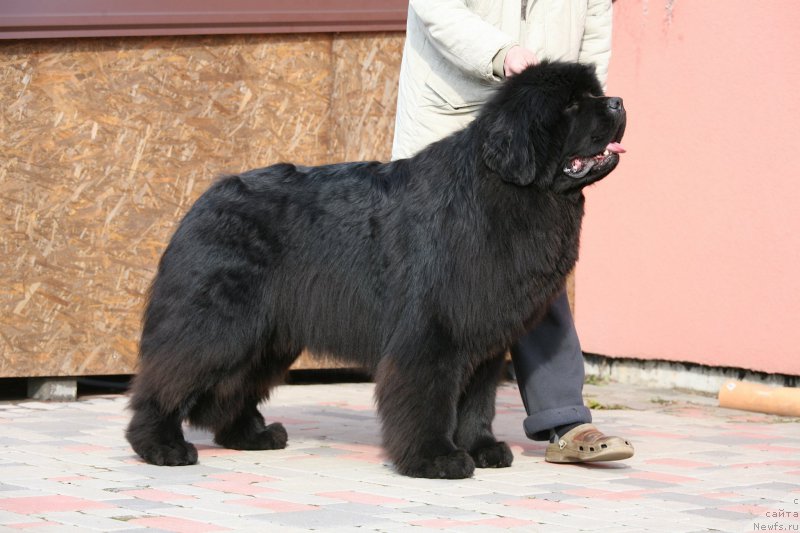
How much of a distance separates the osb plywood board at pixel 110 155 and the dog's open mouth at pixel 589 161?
2.71m

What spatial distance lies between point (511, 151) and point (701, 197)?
2826 mm

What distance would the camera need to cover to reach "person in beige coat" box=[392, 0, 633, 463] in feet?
14.8

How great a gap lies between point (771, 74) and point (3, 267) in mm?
3916

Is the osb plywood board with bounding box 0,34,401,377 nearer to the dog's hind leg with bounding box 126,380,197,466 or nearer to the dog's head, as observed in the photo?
the dog's hind leg with bounding box 126,380,197,466

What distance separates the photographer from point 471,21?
14.5 feet

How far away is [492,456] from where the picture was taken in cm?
451

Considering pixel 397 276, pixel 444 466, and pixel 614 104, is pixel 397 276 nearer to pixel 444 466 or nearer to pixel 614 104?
pixel 444 466

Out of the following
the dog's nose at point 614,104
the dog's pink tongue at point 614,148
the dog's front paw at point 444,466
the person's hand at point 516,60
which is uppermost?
the person's hand at point 516,60

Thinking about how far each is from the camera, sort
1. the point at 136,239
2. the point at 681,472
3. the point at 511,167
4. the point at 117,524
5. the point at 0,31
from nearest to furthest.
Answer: the point at 117,524 → the point at 511,167 → the point at 681,472 → the point at 0,31 → the point at 136,239

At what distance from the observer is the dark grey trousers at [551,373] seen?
467 cm

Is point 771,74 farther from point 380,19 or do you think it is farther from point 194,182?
point 194,182

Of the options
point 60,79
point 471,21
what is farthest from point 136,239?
point 471,21

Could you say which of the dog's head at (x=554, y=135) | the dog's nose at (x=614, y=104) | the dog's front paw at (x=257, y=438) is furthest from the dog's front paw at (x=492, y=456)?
the dog's nose at (x=614, y=104)

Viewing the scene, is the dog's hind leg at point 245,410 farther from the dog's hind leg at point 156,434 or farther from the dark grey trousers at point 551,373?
the dark grey trousers at point 551,373
